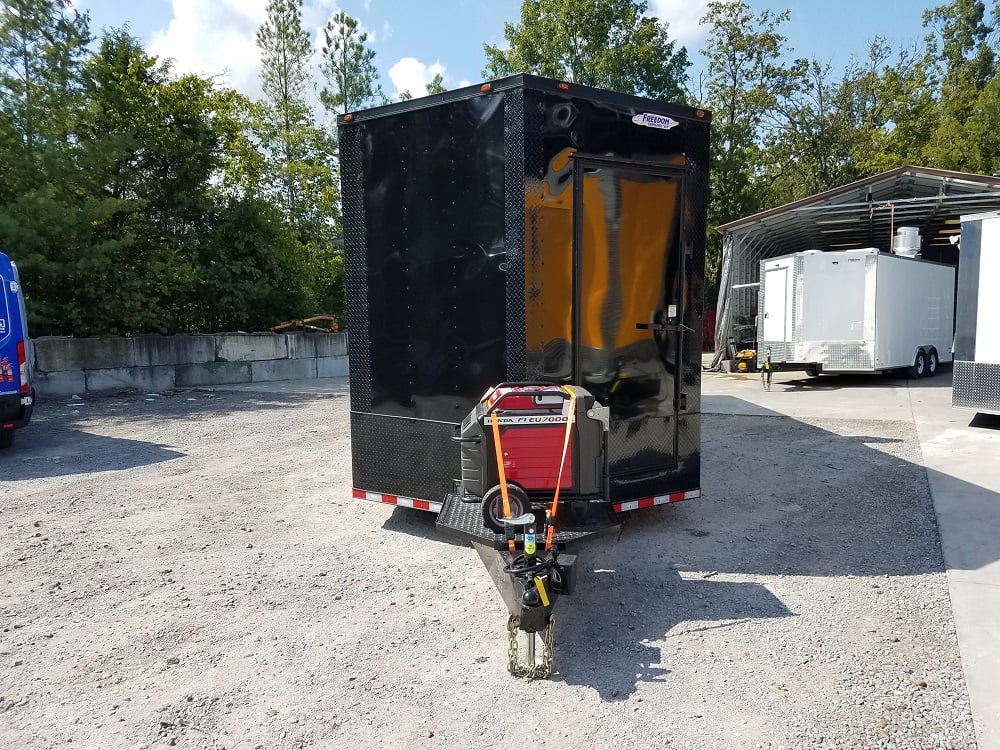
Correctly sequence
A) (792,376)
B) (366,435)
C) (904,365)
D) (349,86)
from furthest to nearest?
(349,86), (792,376), (904,365), (366,435)

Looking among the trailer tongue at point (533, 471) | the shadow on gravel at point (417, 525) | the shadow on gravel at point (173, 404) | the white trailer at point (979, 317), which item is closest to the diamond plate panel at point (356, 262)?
the shadow on gravel at point (417, 525)

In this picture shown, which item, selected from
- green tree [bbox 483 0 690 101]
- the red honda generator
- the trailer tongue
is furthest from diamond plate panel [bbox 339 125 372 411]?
green tree [bbox 483 0 690 101]

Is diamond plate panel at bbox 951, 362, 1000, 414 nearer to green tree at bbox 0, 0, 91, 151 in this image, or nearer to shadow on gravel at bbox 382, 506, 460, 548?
shadow on gravel at bbox 382, 506, 460, 548

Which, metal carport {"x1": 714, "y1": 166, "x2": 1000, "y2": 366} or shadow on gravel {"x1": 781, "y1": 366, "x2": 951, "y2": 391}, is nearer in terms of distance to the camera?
shadow on gravel {"x1": 781, "y1": 366, "x2": 951, "y2": 391}

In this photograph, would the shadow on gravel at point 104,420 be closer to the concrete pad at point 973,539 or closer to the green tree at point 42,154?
the green tree at point 42,154

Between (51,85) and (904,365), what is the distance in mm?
18655

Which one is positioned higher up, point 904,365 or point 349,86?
point 349,86

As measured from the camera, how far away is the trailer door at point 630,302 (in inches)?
185

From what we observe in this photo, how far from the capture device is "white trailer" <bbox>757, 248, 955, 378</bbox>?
555 inches

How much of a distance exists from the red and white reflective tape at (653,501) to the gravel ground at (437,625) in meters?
0.27

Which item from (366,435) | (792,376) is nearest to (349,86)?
(792,376)

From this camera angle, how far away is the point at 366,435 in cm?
533

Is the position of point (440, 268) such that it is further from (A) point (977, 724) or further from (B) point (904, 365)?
(B) point (904, 365)

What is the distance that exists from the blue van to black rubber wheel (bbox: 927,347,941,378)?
1790 centimetres
